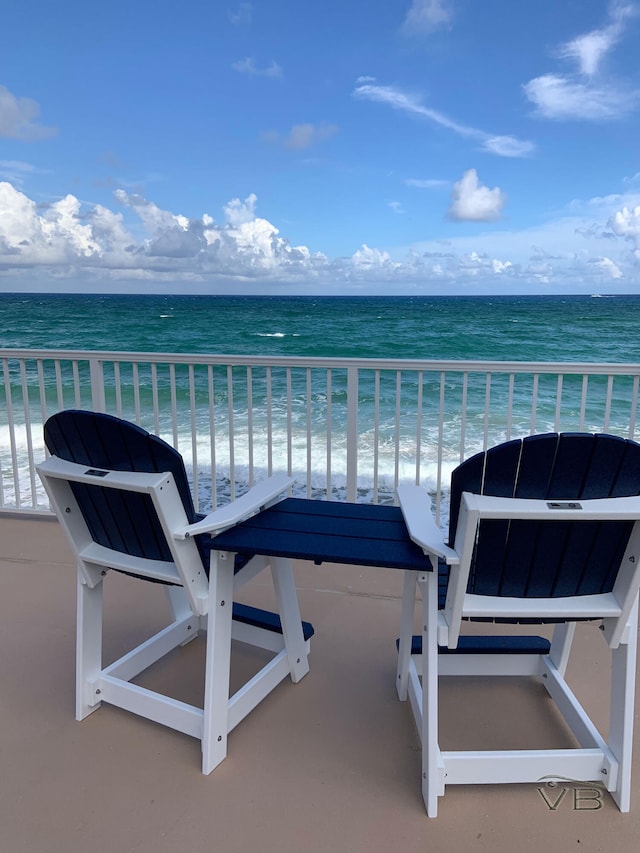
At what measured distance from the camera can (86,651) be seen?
6.20ft

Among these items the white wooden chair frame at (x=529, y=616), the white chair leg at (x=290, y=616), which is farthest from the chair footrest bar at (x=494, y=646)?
the white chair leg at (x=290, y=616)

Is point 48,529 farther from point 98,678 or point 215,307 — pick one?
point 215,307

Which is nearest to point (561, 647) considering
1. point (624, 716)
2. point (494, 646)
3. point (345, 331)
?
point (494, 646)

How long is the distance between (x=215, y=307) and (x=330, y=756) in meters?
35.1

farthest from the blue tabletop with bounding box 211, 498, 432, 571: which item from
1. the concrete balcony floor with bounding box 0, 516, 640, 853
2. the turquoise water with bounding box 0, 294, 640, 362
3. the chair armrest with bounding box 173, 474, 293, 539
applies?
the turquoise water with bounding box 0, 294, 640, 362

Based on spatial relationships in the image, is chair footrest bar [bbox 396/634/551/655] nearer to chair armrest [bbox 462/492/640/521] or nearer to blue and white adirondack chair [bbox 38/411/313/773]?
blue and white adirondack chair [bbox 38/411/313/773]

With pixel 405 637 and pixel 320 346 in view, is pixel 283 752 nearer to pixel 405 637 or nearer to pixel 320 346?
pixel 405 637

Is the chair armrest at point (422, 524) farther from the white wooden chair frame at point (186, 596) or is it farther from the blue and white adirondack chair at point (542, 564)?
the white wooden chair frame at point (186, 596)

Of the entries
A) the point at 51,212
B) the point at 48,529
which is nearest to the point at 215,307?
the point at 51,212

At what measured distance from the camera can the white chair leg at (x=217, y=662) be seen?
5.47ft

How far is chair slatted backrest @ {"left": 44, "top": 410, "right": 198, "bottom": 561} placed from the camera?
1.52 metres

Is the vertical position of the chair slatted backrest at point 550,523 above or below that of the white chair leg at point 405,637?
above

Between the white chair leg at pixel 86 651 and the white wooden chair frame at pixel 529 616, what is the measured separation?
1.03 meters

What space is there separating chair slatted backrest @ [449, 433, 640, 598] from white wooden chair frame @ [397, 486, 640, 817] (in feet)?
0.08
